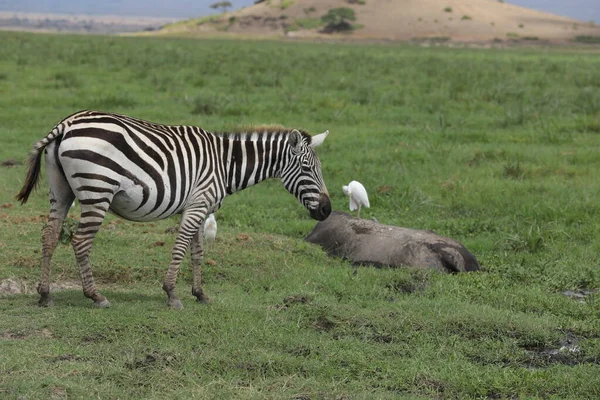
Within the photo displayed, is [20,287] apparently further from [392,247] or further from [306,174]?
[392,247]

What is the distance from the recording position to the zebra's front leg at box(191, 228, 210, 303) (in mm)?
6688

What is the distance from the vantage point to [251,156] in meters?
6.98

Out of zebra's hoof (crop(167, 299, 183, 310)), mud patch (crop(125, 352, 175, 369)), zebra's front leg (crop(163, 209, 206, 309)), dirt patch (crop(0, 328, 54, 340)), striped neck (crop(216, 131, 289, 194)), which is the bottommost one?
zebra's hoof (crop(167, 299, 183, 310))

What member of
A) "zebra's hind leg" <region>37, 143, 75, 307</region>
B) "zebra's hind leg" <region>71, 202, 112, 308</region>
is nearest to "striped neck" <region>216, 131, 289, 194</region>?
"zebra's hind leg" <region>71, 202, 112, 308</region>

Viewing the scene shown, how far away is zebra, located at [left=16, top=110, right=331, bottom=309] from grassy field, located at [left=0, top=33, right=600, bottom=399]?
0.55m

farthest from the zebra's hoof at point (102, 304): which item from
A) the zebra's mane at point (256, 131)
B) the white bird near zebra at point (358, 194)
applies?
the white bird near zebra at point (358, 194)

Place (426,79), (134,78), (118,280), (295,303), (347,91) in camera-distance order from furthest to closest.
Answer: (426,79) → (134,78) → (347,91) → (118,280) → (295,303)

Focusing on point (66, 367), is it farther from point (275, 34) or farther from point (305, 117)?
point (275, 34)

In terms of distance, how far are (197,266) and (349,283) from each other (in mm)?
1480

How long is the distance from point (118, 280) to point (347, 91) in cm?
1371

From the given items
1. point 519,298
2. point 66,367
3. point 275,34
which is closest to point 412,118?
point 519,298

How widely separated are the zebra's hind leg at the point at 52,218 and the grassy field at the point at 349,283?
17 cm

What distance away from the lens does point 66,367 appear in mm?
5012

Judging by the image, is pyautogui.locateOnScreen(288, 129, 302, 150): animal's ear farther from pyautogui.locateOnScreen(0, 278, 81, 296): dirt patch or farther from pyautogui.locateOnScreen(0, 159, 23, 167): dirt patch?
pyautogui.locateOnScreen(0, 159, 23, 167): dirt patch
